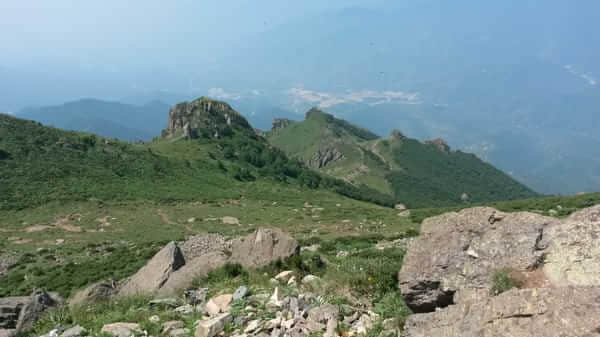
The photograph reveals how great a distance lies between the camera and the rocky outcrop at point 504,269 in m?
5.57

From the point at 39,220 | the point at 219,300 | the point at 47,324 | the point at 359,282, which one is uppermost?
the point at 359,282

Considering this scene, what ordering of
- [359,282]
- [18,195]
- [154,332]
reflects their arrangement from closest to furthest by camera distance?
1. [154,332]
2. [359,282]
3. [18,195]

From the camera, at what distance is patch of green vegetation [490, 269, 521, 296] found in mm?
6883

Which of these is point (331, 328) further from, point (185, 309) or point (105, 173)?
point (105, 173)

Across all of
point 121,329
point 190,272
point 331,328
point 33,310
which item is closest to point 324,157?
point 190,272

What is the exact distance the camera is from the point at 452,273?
25.8ft

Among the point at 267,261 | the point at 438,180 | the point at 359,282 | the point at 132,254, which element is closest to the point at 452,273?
the point at 359,282

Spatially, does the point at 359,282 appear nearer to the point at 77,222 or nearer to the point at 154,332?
the point at 154,332

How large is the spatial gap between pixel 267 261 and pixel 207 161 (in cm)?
5969

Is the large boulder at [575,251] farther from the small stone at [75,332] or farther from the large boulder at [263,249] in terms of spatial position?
the small stone at [75,332]

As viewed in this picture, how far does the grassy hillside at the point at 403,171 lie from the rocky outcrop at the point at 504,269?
127 meters

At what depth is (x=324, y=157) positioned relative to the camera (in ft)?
554

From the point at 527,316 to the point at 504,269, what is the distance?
1534mm

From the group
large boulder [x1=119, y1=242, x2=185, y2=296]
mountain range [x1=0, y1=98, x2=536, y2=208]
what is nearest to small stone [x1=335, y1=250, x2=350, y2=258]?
large boulder [x1=119, y1=242, x2=185, y2=296]
